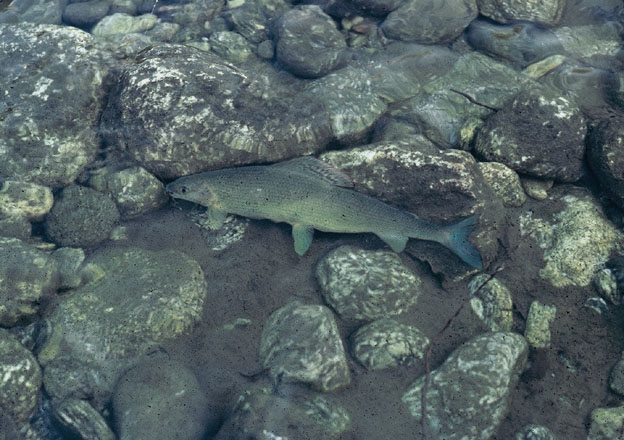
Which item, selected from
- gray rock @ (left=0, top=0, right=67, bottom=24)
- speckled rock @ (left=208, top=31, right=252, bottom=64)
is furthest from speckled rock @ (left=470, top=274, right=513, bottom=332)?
Answer: gray rock @ (left=0, top=0, right=67, bottom=24)

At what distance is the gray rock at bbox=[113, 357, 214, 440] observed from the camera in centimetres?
374

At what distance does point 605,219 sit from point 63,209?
19.8ft

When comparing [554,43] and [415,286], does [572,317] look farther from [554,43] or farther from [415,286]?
[554,43]

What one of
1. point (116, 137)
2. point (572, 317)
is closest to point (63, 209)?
point (116, 137)

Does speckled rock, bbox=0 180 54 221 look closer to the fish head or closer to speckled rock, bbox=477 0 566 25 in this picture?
the fish head

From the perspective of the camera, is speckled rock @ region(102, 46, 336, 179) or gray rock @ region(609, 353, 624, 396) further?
speckled rock @ region(102, 46, 336, 179)

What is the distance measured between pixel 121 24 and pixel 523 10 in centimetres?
613

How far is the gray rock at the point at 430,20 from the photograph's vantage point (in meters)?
6.70

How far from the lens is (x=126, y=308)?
4.44 meters

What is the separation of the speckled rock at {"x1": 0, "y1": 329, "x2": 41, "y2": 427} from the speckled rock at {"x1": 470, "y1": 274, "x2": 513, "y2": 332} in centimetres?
420

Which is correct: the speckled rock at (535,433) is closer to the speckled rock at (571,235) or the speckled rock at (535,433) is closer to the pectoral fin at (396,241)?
the speckled rock at (571,235)

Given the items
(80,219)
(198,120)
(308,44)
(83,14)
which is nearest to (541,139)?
(308,44)

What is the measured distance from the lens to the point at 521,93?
5469 mm

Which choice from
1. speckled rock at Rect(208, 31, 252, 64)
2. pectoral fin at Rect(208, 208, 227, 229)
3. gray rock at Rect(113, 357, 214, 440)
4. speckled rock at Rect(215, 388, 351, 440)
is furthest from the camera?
speckled rock at Rect(208, 31, 252, 64)
